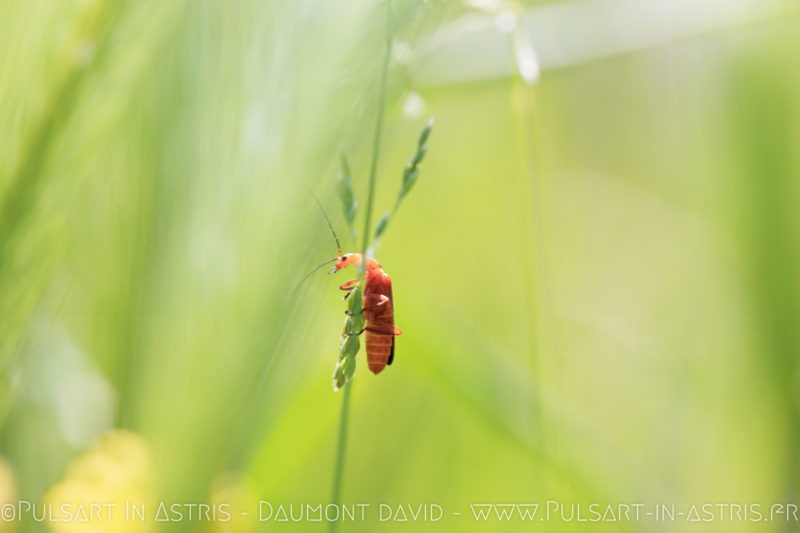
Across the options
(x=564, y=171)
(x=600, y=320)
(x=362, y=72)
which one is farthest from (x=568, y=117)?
(x=362, y=72)

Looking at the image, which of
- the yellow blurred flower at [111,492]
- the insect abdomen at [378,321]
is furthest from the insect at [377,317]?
the yellow blurred flower at [111,492]

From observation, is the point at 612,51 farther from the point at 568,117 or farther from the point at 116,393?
the point at 116,393

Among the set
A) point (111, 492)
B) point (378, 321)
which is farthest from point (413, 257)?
point (111, 492)

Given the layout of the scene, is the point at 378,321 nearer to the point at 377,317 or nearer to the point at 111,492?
the point at 377,317

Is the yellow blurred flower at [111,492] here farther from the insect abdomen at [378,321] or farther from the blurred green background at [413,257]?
the insect abdomen at [378,321]

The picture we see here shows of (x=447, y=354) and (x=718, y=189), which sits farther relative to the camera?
(x=718, y=189)

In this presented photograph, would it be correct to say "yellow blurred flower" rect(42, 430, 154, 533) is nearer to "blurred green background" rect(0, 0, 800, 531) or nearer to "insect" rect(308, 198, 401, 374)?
"blurred green background" rect(0, 0, 800, 531)

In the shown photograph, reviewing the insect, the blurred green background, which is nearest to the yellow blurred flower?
the blurred green background
